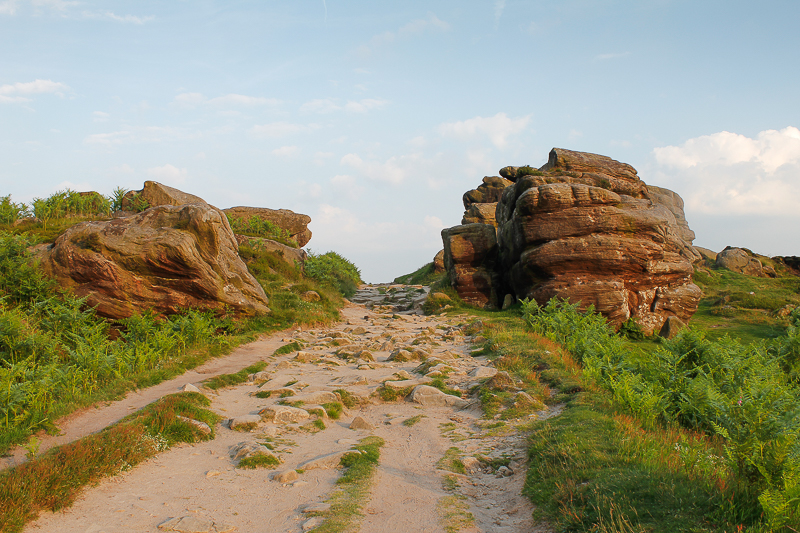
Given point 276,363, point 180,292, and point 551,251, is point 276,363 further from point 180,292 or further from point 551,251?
point 551,251

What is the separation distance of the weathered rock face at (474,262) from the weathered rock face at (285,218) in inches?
583

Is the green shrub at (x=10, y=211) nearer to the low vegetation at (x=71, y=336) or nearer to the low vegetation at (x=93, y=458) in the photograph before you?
the low vegetation at (x=71, y=336)

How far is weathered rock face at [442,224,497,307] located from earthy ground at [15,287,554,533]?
1397cm

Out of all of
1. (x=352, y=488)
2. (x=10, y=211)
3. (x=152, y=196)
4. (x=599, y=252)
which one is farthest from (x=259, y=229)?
(x=352, y=488)

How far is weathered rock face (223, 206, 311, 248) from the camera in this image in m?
36.3

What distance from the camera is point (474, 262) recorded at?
87.8ft

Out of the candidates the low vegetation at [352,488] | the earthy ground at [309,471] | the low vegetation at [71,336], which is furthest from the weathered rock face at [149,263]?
the low vegetation at [352,488]

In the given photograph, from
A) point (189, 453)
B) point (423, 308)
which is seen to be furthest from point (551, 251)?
point (189, 453)

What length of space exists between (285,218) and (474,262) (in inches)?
685

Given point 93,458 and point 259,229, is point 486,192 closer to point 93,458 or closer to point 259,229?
point 259,229

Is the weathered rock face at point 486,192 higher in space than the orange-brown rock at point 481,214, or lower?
higher

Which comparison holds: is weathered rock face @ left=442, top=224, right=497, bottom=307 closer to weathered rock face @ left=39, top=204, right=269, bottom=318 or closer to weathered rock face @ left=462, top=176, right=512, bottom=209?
weathered rock face @ left=39, top=204, right=269, bottom=318

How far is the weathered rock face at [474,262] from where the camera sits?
1035 inches

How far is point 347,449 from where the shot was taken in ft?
23.7
